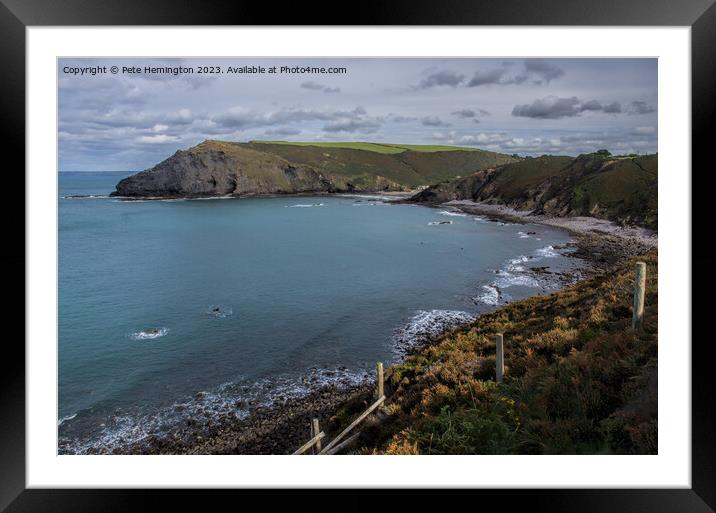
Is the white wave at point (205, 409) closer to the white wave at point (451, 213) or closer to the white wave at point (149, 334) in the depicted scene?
the white wave at point (149, 334)

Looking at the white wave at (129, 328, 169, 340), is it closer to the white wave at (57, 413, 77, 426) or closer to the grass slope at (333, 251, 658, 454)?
the white wave at (57, 413, 77, 426)

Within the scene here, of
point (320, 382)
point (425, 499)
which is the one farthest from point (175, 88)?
point (425, 499)

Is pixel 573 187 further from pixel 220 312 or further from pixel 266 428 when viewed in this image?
pixel 266 428

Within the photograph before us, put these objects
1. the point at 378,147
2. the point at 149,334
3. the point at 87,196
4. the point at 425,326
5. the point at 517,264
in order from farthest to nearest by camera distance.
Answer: the point at 378,147, the point at 87,196, the point at 517,264, the point at 149,334, the point at 425,326

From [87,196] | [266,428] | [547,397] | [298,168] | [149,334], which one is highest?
[298,168]

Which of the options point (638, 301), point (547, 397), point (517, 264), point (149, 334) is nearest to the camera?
point (547, 397)

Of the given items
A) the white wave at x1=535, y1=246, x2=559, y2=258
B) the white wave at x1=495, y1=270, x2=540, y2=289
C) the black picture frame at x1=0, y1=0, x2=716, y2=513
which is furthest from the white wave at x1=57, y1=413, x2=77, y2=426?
the white wave at x1=535, y1=246, x2=559, y2=258

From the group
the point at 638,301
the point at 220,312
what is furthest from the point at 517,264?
the point at 638,301
